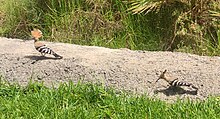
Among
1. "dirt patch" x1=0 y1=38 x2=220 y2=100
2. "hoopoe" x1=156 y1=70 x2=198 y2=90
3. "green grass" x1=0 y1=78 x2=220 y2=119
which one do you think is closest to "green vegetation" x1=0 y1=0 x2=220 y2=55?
"dirt patch" x1=0 y1=38 x2=220 y2=100

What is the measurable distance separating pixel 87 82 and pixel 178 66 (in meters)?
1.16

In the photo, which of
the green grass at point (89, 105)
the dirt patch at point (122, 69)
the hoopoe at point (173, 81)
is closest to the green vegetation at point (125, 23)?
the dirt patch at point (122, 69)

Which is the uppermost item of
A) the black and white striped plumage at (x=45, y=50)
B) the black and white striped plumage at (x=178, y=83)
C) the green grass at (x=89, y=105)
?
the black and white striped plumage at (x=45, y=50)

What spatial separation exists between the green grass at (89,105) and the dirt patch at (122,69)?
339 millimetres

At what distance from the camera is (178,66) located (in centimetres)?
714

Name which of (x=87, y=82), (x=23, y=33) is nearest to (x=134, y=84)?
(x=87, y=82)

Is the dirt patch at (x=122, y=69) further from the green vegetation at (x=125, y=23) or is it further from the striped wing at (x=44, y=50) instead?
the green vegetation at (x=125, y=23)

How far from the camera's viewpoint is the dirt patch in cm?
667

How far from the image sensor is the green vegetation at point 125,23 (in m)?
8.59

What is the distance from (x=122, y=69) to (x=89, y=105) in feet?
3.30

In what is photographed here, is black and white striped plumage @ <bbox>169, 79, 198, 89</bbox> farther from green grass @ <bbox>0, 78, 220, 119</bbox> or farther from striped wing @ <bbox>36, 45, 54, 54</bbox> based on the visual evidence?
striped wing @ <bbox>36, 45, 54, 54</bbox>

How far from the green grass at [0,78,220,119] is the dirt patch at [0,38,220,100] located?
0.34m

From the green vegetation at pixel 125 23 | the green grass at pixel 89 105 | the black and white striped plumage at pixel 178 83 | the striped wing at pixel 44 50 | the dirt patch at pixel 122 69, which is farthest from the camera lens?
the green vegetation at pixel 125 23

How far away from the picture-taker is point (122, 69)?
7.03m
